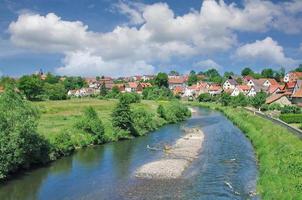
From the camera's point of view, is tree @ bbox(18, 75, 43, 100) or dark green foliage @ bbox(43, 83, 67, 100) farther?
dark green foliage @ bbox(43, 83, 67, 100)

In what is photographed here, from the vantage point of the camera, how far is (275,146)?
41.7 meters

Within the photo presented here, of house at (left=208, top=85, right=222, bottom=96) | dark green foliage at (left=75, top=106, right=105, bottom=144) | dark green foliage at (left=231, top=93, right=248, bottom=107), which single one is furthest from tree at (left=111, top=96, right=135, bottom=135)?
house at (left=208, top=85, right=222, bottom=96)

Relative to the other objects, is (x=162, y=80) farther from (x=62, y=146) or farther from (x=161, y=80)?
(x=62, y=146)

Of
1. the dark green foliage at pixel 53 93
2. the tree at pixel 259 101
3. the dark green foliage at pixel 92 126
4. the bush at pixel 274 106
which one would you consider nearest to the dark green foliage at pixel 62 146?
the dark green foliage at pixel 92 126

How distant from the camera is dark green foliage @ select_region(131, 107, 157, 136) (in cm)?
6512

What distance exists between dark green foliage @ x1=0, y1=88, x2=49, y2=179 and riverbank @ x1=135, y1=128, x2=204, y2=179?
35.3ft

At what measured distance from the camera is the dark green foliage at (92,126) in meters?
54.5

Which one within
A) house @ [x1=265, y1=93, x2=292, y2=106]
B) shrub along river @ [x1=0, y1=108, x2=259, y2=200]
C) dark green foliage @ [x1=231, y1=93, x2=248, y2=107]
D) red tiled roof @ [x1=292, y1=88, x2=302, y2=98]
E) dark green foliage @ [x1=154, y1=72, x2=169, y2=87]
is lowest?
shrub along river @ [x1=0, y1=108, x2=259, y2=200]

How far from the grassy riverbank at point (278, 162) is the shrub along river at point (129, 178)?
125 cm

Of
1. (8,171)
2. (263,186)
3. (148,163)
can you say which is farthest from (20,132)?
(263,186)

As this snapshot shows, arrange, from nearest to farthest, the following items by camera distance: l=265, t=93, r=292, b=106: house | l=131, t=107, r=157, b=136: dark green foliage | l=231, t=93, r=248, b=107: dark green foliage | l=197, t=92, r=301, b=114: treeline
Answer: l=131, t=107, r=157, b=136: dark green foliage
l=197, t=92, r=301, b=114: treeline
l=265, t=93, r=292, b=106: house
l=231, t=93, r=248, b=107: dark green foliage

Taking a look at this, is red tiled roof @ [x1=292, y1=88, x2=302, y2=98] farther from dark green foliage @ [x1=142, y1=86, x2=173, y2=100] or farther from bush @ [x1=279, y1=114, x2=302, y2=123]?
dark green foliage @ [x1=142, y1=86, x2=173, y2=100]

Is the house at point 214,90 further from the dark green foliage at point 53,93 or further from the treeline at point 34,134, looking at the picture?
the treeline at point 34,134

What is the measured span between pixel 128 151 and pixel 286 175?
24.6 metres
